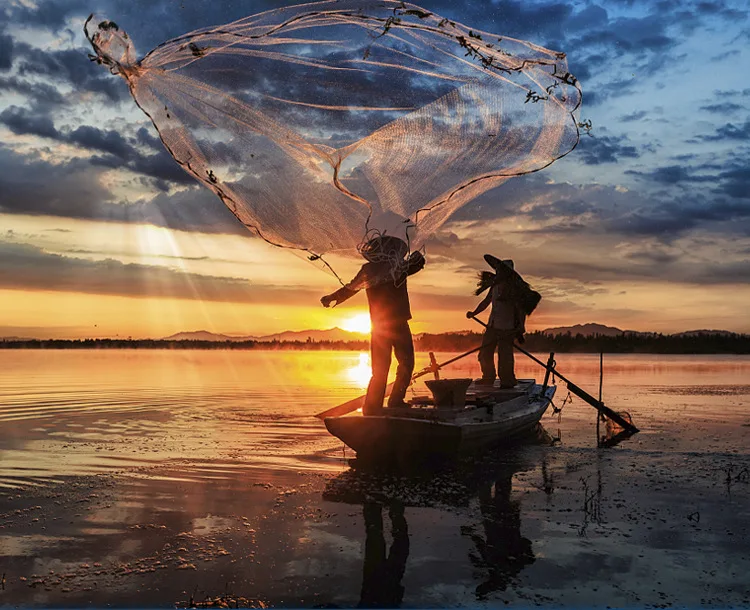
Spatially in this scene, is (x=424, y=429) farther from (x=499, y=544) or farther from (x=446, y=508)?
(x=499, y=544)

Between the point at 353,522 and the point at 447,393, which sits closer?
the point at 353,522

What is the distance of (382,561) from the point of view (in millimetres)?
6102

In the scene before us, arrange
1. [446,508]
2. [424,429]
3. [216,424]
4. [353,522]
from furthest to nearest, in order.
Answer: [216,424], [424,429], [446,508], [353,522]

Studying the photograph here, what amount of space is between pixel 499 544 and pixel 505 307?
373 inches

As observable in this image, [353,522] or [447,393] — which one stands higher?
[447,393]

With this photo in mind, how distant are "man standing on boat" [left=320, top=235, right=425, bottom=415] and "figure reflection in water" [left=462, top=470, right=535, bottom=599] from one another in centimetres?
287

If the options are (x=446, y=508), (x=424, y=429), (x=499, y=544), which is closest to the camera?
(x=499, y=544)

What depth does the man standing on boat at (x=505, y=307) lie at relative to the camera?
1541cm

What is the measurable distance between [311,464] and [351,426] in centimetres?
82

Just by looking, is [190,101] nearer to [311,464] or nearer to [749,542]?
[311,464]

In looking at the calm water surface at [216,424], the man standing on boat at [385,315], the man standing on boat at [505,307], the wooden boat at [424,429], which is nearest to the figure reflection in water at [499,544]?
the wooden boat at [424,429]

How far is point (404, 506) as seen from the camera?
314 inches

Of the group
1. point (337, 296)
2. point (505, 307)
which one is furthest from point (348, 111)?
point (505, 307)

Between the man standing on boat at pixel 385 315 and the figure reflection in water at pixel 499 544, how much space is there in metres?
2.87
